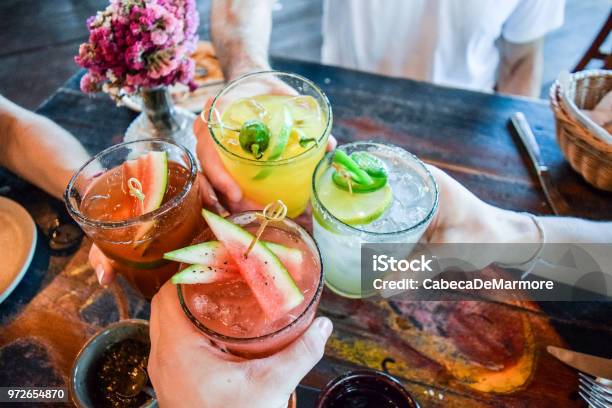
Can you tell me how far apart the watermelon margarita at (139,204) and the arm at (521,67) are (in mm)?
2246

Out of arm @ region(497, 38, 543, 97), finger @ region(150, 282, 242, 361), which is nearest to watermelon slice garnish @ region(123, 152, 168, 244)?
finger @ region(150, 282, 242, 361)

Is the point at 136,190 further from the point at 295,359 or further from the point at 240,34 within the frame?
the point at 240,34

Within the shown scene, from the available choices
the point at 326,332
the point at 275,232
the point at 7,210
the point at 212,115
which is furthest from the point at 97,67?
the point at 326,332

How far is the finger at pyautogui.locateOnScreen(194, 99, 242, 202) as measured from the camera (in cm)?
156

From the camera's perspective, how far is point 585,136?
5.35ft

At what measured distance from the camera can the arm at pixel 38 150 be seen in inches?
68.1

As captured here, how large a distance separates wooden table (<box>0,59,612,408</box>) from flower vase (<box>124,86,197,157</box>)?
159mm

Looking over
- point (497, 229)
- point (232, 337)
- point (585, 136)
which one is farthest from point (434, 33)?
point (232, 337)

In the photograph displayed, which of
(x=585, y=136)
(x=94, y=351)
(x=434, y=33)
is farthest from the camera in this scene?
(x=434, y=33)

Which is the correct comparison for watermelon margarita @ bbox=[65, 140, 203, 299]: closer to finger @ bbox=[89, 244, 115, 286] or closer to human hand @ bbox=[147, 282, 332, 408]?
finger @ bbox=[89, 244, 115, 286]

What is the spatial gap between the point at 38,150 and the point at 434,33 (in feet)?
7.12

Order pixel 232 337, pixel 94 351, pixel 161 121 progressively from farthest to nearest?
pixel 161 121, pixel 94 351, pixel 232 337

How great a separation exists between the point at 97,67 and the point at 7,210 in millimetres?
632

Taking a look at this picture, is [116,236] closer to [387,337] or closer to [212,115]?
[212,115]
